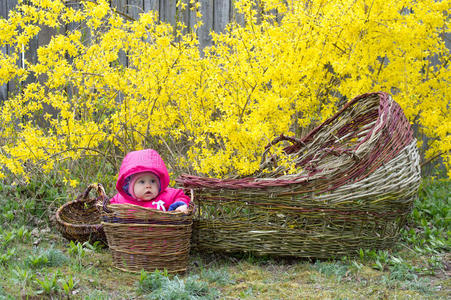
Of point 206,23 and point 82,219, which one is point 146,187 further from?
point 206,23

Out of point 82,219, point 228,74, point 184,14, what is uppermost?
point 184,14

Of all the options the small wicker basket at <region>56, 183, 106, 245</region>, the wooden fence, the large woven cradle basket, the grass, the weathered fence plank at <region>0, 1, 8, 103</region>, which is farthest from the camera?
the weathered fence plank at <region>0, 1, 8, 103</region>

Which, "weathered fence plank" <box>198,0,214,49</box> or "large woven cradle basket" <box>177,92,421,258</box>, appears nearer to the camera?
"large woven cradle basket" <box>177,92,421,258</box>

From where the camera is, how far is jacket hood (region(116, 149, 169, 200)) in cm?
318

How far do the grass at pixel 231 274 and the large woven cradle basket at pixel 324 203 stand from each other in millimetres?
132

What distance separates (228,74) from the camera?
3637 millimetres

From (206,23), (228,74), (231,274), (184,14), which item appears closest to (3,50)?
(184,14)

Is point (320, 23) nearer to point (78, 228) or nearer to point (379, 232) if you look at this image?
point (379, 232)

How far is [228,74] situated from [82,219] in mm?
1621

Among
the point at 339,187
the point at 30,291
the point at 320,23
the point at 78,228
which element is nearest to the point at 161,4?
the point at 320,23

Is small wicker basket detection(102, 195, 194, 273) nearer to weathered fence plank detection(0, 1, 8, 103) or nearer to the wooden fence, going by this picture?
the wooden fence

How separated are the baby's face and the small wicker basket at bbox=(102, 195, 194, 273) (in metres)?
0.24

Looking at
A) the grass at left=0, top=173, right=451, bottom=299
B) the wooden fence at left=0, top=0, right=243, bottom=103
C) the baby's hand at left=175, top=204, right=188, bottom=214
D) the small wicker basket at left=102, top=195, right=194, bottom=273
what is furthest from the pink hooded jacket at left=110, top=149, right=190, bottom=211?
the wooden fence at left=0, top=0, right=243, bottom=103

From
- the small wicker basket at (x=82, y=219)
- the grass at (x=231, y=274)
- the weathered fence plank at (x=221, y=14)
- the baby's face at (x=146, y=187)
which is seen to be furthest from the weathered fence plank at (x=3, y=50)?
the baby's face at (x=146, y=187)
